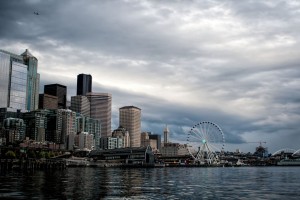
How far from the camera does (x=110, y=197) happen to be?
2862 inches

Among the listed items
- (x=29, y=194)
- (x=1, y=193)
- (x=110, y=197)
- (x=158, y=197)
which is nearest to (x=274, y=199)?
(x=158, y=197)

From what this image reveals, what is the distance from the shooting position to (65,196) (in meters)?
72.4

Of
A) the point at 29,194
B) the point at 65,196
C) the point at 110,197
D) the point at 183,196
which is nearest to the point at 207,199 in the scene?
the point at 183,196

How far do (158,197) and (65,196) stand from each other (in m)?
17.2

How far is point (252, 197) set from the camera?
7644 cm

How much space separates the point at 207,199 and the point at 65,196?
26159 millimetres

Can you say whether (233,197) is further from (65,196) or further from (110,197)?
(65,196)

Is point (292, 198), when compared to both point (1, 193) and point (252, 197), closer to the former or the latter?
point (252, 197)

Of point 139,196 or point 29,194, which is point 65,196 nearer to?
point 29,194

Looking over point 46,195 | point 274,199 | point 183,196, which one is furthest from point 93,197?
point 274,199

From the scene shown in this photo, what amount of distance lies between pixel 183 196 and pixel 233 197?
963 centimetres

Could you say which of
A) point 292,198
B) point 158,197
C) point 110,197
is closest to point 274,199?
point 292,198

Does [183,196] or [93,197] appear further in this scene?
[183,196]

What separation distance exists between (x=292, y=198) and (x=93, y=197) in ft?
124
